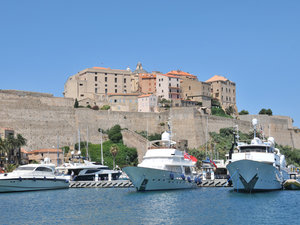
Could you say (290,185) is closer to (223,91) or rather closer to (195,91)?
(195,91)

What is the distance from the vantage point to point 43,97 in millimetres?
67938

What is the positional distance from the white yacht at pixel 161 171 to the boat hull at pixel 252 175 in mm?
4859

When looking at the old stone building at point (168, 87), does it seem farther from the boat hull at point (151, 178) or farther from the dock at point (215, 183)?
the boat hull at point (151, 178)

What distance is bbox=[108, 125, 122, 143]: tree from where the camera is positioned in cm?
6844

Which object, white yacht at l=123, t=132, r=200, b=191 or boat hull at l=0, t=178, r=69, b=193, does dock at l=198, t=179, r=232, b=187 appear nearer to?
white yacht at l=123, t=132, r=200, b=191

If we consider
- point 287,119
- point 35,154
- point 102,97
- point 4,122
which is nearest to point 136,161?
point 35,154

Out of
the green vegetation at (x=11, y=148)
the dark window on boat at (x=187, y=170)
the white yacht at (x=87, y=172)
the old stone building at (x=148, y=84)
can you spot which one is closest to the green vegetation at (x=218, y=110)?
the old stone building at (x=148, y=84)

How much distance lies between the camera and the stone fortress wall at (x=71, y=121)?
6406 cm

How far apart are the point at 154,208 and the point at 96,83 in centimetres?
6163

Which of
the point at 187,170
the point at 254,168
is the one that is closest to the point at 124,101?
the point at 187,170

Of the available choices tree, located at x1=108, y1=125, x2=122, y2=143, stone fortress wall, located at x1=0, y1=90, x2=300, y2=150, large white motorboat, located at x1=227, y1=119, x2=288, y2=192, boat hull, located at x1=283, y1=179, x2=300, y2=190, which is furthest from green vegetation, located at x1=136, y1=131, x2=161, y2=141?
large white motorboat, located at x1=227, y1=119, x2=288, y2=192

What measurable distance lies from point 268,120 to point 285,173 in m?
37.4

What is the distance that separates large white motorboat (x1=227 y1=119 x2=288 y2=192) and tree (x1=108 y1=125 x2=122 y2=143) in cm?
3211

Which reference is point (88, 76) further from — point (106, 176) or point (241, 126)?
point (106, 176)
